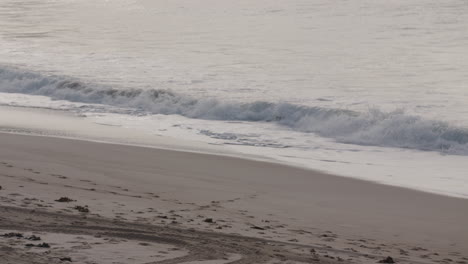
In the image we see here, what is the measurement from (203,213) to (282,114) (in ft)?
30.6

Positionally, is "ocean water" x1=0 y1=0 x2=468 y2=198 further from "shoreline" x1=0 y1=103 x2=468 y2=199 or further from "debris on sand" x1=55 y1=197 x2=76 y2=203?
"debris on sand" x1=55 y1=197 x2=76 y2=203

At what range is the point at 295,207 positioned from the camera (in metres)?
9.84

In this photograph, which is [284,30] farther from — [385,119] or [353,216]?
[353,216]

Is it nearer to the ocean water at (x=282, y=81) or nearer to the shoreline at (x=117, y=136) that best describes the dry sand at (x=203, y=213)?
the shoreline at (x=117, y=136)

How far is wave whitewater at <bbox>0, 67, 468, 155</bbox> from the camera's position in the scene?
50.8 ft

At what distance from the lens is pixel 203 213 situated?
29.4 ft

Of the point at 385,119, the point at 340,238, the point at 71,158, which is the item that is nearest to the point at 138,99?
the point at 385,119

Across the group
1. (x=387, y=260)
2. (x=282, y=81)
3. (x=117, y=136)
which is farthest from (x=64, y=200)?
(x=282, y=81)

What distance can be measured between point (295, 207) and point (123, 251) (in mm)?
3374

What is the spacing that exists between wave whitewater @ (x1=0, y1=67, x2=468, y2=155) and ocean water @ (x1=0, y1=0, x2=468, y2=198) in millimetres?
36

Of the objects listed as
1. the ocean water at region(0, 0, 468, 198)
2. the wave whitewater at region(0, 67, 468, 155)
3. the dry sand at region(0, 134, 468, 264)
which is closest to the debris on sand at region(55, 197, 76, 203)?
the dry sand at region(0, 134, 468, 264)

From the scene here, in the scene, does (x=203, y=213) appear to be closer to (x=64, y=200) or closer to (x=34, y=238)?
(x=64, y=200)

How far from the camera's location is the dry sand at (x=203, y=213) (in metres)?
7.09

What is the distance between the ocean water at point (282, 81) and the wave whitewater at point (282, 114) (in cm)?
4
